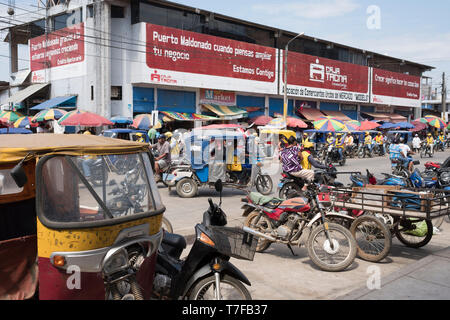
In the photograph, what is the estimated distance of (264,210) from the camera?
5.98 meters

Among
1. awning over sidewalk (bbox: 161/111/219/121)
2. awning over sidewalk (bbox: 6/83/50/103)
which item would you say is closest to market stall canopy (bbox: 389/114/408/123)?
awning over sidewalk (bbox: 161/111/219/121)

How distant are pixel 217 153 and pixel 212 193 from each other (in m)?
1.47

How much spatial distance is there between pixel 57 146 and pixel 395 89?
151ft

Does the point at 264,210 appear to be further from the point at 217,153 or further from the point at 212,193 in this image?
the point at 212,193

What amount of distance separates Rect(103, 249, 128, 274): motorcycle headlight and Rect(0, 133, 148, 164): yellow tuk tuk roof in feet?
2.63

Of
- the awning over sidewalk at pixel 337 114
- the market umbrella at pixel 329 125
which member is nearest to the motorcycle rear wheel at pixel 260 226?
the market umbrella at pixel 329 125

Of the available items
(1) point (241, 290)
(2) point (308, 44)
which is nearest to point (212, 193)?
(1) point (241, 290)

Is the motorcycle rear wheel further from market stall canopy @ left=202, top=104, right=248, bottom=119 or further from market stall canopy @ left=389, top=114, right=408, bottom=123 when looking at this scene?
market stall canopy @ left=389, top=114, right=408, bottom=123

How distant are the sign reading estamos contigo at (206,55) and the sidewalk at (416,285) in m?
19.6

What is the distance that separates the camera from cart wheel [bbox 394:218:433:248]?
6.24 meters

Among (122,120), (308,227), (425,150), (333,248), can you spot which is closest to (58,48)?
(122,120)

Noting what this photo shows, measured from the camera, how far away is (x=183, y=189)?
36.3ft

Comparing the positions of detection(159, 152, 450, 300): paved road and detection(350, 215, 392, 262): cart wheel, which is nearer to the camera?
detection(159, 152, 450, 300): paved road

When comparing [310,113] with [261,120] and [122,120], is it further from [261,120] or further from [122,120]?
[122,120]
